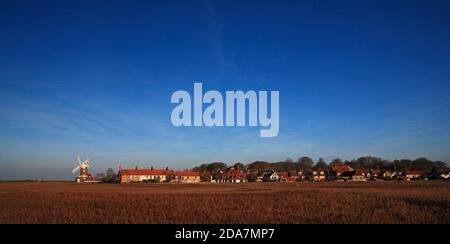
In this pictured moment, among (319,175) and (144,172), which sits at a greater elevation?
(144,172)

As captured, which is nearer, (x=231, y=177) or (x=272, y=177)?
(x=272, y=177)

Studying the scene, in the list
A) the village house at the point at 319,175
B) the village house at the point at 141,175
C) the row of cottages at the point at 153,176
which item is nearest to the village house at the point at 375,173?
the village house at the point at 319,175

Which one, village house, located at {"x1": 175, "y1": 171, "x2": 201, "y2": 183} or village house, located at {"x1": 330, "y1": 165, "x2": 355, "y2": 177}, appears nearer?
village house, located at {"x1": 175, "y1": 171, "x2": 201, "y2": 183}

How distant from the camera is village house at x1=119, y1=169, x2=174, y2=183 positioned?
156 meters

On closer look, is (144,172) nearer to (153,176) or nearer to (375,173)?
(153,176)

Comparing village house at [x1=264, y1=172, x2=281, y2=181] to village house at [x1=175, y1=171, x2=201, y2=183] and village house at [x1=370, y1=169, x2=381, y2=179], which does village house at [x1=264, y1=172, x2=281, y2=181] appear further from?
village house at [x1=370, y1=169, x2=381, y2=179]

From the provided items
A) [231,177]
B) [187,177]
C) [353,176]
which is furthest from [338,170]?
[187,177]

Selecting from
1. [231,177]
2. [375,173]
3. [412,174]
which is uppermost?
[412,174]

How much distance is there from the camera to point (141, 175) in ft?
534

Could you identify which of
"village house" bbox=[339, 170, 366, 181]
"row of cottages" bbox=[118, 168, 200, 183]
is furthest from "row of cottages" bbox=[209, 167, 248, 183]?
"village house" bbox=[339, 170, 366, 181]

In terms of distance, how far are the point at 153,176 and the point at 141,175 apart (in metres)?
5.38
